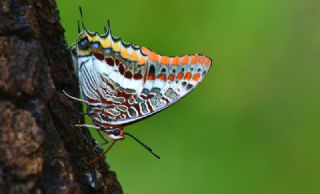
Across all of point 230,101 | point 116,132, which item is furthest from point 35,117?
point 230,101

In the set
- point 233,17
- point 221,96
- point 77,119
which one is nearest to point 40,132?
point 77,119

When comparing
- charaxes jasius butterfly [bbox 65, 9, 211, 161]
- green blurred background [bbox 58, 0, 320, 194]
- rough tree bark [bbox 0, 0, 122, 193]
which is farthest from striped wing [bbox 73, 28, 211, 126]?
green blurred background [bbox 58, 0, 320, 194]

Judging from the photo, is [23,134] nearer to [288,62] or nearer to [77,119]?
[77,119]

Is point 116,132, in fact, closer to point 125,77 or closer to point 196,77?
point 125,77

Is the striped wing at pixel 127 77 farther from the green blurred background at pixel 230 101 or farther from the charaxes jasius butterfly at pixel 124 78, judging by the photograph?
the green blurred background at pixel 230 101

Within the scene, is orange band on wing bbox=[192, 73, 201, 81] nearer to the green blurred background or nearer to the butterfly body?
the butterfly body

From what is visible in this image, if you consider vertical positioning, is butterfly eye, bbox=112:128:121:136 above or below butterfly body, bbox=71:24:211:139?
below

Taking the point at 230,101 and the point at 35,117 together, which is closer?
the point at 35,117
